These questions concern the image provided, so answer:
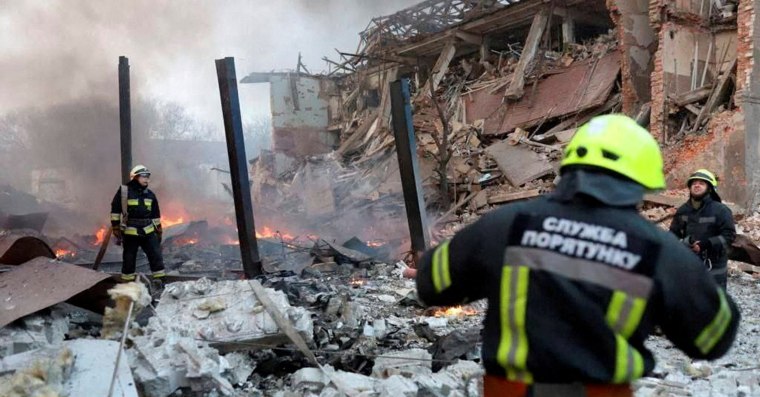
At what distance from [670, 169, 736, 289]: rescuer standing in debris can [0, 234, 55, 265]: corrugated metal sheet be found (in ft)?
20.9

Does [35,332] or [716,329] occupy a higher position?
[716,329]

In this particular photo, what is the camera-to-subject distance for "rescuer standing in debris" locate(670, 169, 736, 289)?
A: 493cm

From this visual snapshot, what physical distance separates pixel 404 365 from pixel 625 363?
2.67 m

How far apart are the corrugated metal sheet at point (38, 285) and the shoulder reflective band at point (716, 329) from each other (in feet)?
13.5

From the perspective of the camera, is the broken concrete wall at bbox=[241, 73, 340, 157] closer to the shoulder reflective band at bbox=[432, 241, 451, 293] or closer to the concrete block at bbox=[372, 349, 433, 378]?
the concrete block at bbox=[372, 349, 433, 378]

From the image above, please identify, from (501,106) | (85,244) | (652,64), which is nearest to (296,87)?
(501,106)

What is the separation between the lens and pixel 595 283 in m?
1.42

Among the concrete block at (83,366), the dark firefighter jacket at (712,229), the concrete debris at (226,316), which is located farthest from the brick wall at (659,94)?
the concrete block at (83,366)

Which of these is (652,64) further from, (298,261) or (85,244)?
(85,244)

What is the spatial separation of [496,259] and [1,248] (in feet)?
21.0

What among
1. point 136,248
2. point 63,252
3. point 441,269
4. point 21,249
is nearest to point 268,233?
point 63,252

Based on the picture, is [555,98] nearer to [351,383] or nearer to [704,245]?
[704,245]

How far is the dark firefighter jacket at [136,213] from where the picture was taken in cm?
707

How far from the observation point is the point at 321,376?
12.1ft
